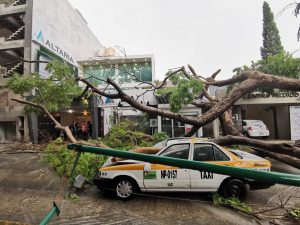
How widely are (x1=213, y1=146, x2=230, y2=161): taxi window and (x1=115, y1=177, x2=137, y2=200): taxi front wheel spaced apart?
2.37 meters

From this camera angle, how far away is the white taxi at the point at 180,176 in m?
5.65

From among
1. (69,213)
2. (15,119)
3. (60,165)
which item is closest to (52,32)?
(15,119)

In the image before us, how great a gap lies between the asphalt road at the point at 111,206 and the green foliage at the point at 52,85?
5.17 metres

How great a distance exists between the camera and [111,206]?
5.58 meters

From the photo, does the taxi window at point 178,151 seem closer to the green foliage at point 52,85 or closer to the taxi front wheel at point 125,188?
the taxi front wheel at point 125,188

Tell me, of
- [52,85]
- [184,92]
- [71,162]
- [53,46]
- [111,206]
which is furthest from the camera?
[53,46]

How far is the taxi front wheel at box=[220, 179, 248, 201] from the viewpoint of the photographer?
18.2 ft

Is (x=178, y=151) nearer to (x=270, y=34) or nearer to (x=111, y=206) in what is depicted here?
(x=111, y=206)

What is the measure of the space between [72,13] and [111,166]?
68.6ft

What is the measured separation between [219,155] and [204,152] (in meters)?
0.41

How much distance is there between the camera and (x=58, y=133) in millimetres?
18125

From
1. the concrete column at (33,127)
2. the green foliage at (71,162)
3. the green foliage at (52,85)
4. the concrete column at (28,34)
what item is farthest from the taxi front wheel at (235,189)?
the concrete column at (28,34)

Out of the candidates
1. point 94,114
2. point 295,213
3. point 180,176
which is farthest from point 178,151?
point 94,114

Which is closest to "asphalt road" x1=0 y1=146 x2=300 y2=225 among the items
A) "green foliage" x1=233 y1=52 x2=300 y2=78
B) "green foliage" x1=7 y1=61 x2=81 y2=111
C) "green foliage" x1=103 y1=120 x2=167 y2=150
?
"green foliage" x1=103 y1=120 x2=167 y2=150
